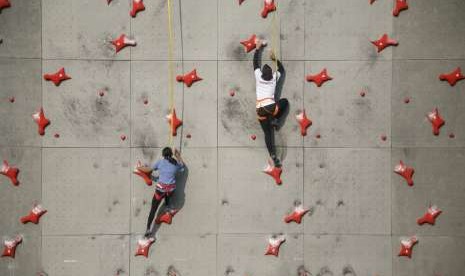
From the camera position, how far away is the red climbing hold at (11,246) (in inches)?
223

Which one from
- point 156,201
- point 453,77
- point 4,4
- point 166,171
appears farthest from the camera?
point 453,77

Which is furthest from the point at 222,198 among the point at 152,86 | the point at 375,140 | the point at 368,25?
the point at 368,25

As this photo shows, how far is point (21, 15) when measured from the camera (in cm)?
563

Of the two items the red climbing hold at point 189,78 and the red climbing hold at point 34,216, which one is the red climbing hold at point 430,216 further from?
the red climbing hold at point 34,216

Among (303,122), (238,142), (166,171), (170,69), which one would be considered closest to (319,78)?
(303,122)

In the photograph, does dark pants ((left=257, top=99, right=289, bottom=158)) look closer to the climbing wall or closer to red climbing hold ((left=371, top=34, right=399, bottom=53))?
the climbing wall

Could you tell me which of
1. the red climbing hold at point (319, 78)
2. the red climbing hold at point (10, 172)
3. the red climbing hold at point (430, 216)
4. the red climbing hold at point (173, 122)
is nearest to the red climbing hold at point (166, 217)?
the red climbing hold at point (173, 122)

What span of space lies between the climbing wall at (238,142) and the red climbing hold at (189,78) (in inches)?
2.9

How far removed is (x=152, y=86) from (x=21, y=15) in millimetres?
2164

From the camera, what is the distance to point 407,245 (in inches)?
226

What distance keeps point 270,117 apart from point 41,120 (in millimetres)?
3356

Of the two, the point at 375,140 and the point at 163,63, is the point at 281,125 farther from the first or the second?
the point at 163,63

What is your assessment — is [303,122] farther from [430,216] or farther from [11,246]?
[11,246]

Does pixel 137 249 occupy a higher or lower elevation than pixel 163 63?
lower
